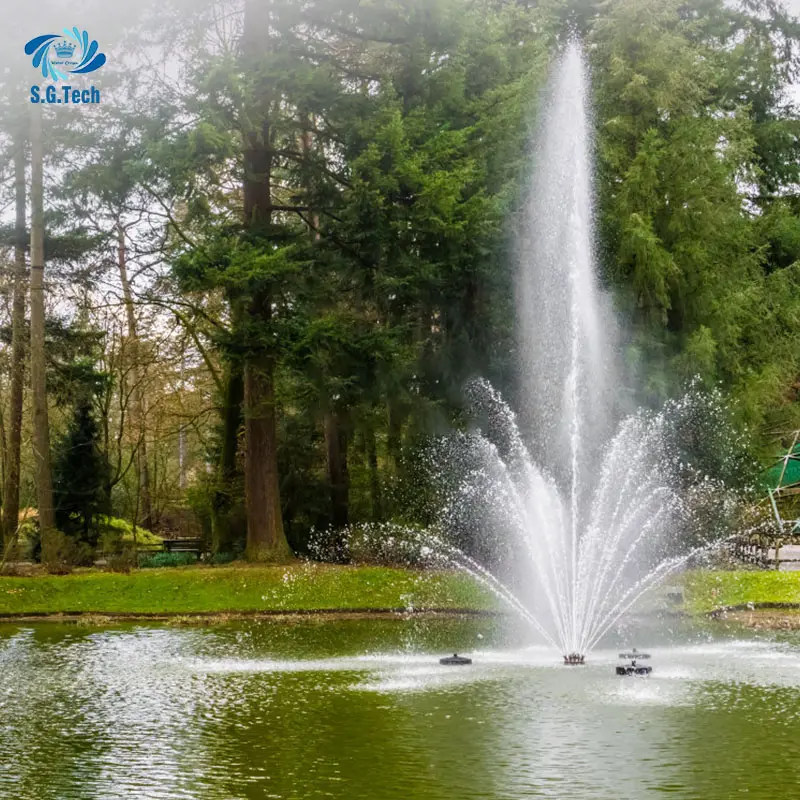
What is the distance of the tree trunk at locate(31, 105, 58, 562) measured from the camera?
23.6m

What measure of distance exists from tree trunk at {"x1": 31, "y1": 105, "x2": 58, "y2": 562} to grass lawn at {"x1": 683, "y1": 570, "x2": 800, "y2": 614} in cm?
1199

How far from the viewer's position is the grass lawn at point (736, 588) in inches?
775

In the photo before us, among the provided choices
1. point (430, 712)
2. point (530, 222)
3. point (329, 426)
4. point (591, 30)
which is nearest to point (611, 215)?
point (530, 222)

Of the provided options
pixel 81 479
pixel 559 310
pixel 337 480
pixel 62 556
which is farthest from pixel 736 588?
pixel 81 479

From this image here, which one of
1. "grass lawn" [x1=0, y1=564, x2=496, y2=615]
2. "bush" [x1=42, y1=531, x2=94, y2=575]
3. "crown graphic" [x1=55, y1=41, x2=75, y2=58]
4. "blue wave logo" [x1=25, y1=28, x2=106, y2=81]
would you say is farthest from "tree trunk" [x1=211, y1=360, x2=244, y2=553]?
"crown graphic" [x1=55, y1=41, x2=75, y2=58]

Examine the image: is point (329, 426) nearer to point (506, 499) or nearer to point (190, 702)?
point (506, 499)

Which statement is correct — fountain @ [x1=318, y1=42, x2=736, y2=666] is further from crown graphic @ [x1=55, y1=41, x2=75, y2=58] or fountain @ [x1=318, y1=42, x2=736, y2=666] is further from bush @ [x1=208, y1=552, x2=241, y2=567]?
crown graphic @ [x1=55, y1=41, x2=75, y2=58]

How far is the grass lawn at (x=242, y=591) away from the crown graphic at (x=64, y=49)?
995cm

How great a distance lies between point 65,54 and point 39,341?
555cm

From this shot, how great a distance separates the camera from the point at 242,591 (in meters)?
20.8

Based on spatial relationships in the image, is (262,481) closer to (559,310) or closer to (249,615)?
(249,615)

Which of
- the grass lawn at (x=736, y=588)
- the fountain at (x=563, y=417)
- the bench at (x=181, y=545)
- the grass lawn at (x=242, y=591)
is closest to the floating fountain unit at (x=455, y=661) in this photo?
the grass lawn at (x=242, y=591)

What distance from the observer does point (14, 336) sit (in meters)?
26.8

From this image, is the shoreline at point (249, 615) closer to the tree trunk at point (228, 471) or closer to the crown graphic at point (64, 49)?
the tree trunk at point (228, 471)
